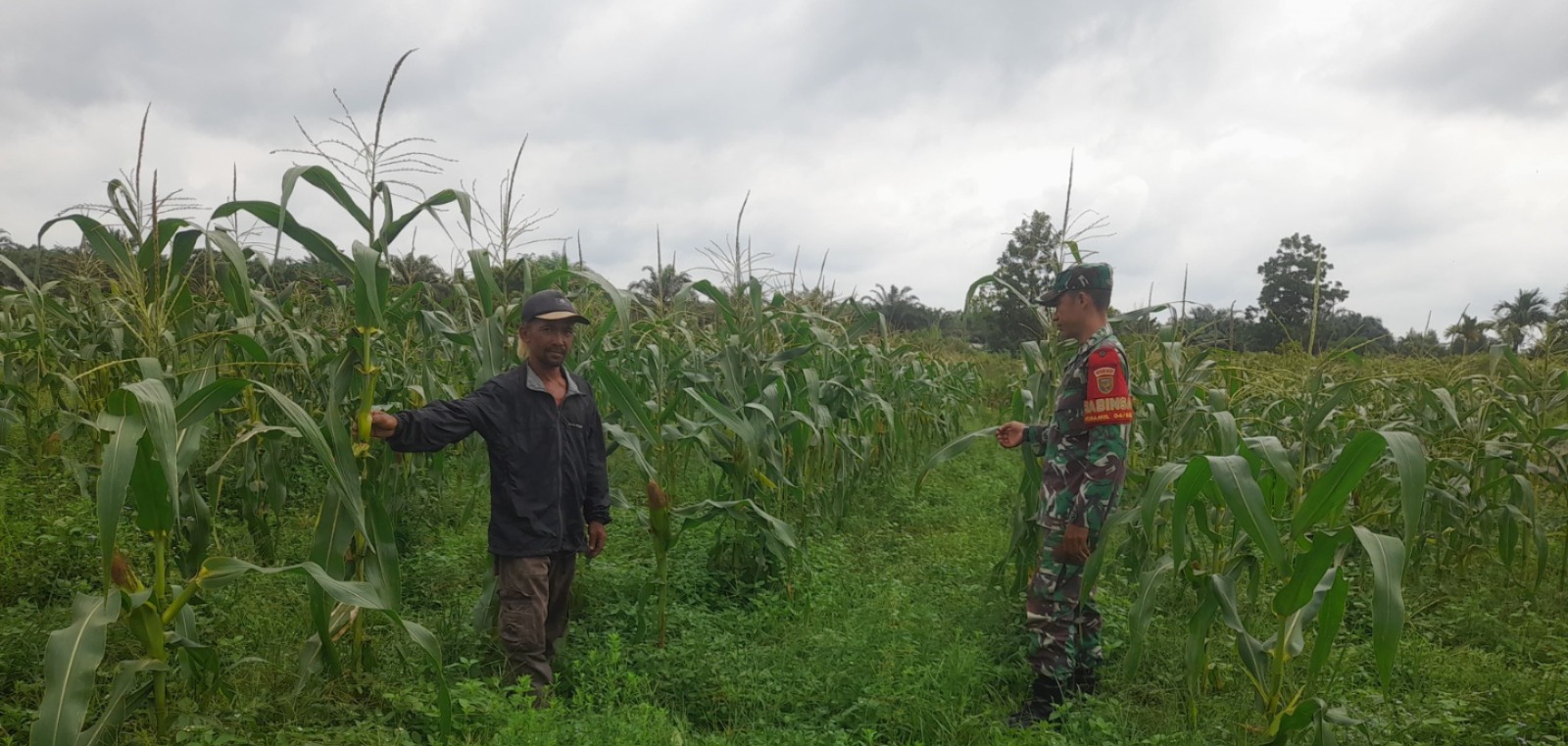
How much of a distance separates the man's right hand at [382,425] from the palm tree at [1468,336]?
20.7 feet

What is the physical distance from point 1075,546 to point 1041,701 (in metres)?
0.67

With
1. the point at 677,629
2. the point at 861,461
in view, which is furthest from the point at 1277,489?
the point at 861,461

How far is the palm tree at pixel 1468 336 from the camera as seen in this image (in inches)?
230

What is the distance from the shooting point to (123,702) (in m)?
2.44

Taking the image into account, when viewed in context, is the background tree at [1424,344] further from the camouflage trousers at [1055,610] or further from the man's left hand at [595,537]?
the man's left hand at [595,537]

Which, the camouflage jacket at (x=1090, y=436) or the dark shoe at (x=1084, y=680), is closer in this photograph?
the camouflage jacket at (x=1090, y=436)

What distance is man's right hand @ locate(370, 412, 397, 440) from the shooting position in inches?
116

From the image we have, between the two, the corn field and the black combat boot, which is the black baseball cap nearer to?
the corn field

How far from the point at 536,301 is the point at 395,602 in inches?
49.5

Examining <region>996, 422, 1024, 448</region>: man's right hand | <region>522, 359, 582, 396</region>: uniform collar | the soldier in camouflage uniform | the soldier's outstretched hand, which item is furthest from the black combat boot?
the soldier's outstretched hand

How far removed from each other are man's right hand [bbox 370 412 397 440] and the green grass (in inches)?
32.2

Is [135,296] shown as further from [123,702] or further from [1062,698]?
[1062,698]

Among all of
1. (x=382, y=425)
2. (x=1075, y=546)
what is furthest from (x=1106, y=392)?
(x=382, y=425)

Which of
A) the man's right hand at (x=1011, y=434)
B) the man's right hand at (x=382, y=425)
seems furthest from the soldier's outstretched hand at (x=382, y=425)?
the man's right hand at (x=1011, y=434)
